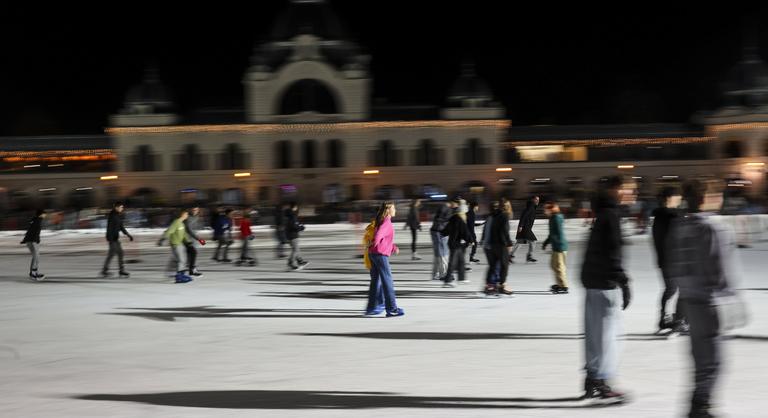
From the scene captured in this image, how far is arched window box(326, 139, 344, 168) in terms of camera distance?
65.2 m

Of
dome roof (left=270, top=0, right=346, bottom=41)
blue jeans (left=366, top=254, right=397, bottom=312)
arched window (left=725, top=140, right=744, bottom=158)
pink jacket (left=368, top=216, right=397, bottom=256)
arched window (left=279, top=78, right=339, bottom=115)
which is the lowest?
blue jeans (left=366, top=254, right=397, bottom=312)

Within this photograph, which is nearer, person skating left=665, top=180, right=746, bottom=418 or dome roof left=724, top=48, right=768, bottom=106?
person skating left=665, top=180, right=746, bottom=418

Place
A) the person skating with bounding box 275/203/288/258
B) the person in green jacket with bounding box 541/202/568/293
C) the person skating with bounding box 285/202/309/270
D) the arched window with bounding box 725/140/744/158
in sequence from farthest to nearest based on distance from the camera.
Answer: the arched window with bounding box 725/140/744/158 → the person skating with bounding box 275/203/288/258 → the person skating with bounding box 285/202/309/270 → the person in green jacket with bounding box 541/202/568/293

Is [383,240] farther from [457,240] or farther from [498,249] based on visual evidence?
[457,240]

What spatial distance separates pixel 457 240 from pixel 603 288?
29.0 feet

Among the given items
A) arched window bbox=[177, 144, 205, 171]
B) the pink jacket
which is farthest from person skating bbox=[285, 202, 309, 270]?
arched window bbox=[177, 144, 205, 171]

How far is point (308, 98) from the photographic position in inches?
2576

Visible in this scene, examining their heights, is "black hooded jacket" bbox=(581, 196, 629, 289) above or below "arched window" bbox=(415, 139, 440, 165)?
below

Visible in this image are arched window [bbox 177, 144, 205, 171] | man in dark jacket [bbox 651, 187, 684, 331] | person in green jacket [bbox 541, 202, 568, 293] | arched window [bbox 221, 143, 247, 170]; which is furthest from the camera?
arched window [bbox 177, 144, 205, 171]

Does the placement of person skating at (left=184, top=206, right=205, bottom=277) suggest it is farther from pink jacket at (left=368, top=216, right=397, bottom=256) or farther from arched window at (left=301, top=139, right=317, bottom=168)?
arched window at (left=301, top=139, right=317, bottom=168)

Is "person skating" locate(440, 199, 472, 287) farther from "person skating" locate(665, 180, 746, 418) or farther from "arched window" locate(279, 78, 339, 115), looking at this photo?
"arched window" locate(279, 78, 339, 115)

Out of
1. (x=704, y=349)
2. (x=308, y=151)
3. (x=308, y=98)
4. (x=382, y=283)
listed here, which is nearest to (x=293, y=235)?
(x=382, y=283)

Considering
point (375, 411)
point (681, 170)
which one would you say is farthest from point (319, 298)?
point (681, 170)

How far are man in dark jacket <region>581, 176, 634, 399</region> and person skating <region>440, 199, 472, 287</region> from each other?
27.9 ft
